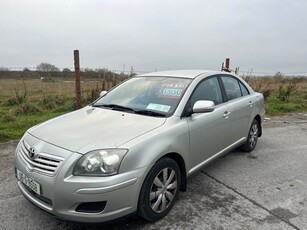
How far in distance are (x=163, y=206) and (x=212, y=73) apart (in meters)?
2.09

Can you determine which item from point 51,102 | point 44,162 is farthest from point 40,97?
point 44,162

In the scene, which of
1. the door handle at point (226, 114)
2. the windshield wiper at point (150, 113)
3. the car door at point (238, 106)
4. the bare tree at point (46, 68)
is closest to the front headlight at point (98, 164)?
the windshield wiper at point (150, 113)

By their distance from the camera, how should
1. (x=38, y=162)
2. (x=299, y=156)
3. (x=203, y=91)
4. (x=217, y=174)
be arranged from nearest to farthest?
(x=38, y=162)
(x=203, y=91)
(x=217, y=174)
(x=299, y=156)

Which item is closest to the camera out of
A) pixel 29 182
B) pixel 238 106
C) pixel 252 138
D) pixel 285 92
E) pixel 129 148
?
pixel 129 148

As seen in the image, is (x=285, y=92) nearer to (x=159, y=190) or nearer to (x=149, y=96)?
(x=149, y=96)

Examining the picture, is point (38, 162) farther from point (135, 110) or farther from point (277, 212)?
point (277, 212)

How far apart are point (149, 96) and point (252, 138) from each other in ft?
8.15

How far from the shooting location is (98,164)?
88.0 inches

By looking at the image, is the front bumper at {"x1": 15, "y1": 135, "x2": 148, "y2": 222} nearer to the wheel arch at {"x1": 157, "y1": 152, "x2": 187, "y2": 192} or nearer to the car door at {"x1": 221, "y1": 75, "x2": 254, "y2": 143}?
the wheel arch at {"x1": 157, "y1": 152, "x2": 187, "y2": 192}

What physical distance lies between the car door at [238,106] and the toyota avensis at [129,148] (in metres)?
0.08

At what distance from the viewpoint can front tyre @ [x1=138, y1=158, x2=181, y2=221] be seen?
2453mm

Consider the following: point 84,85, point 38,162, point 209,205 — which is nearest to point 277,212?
point 209,205

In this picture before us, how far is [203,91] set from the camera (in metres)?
3.49

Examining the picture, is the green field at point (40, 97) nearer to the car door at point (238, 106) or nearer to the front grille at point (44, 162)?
the front grille at point (44, 162)
